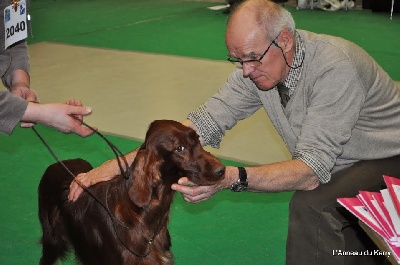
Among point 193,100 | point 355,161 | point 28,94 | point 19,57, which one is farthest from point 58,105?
point 193,100

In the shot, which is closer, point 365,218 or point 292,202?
point 365,218

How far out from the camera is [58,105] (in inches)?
111

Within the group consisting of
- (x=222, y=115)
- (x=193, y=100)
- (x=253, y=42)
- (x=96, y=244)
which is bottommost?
(x=193, y=100)

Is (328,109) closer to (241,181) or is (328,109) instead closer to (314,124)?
(314,124)

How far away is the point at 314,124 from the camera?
2750 mm

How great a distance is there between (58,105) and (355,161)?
138 centimetres

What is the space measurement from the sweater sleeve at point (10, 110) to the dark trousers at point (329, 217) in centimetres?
125

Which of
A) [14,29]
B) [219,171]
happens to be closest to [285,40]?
[219,171]

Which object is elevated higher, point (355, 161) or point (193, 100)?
point (355, 161)

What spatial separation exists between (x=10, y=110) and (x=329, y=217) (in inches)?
56.3

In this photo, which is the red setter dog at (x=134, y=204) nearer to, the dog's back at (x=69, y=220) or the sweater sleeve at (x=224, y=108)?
the dog's back at (x=69, y=220)

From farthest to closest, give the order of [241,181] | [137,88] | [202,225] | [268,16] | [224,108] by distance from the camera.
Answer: [137,88]
[202,225]
[224,108]
[268,16]
[241,181]

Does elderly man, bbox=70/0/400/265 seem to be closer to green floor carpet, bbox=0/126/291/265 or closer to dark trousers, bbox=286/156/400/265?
dark trousers, bbox=286/156/400/265

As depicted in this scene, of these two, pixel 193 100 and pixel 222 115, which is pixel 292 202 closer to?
pixel 222 115
